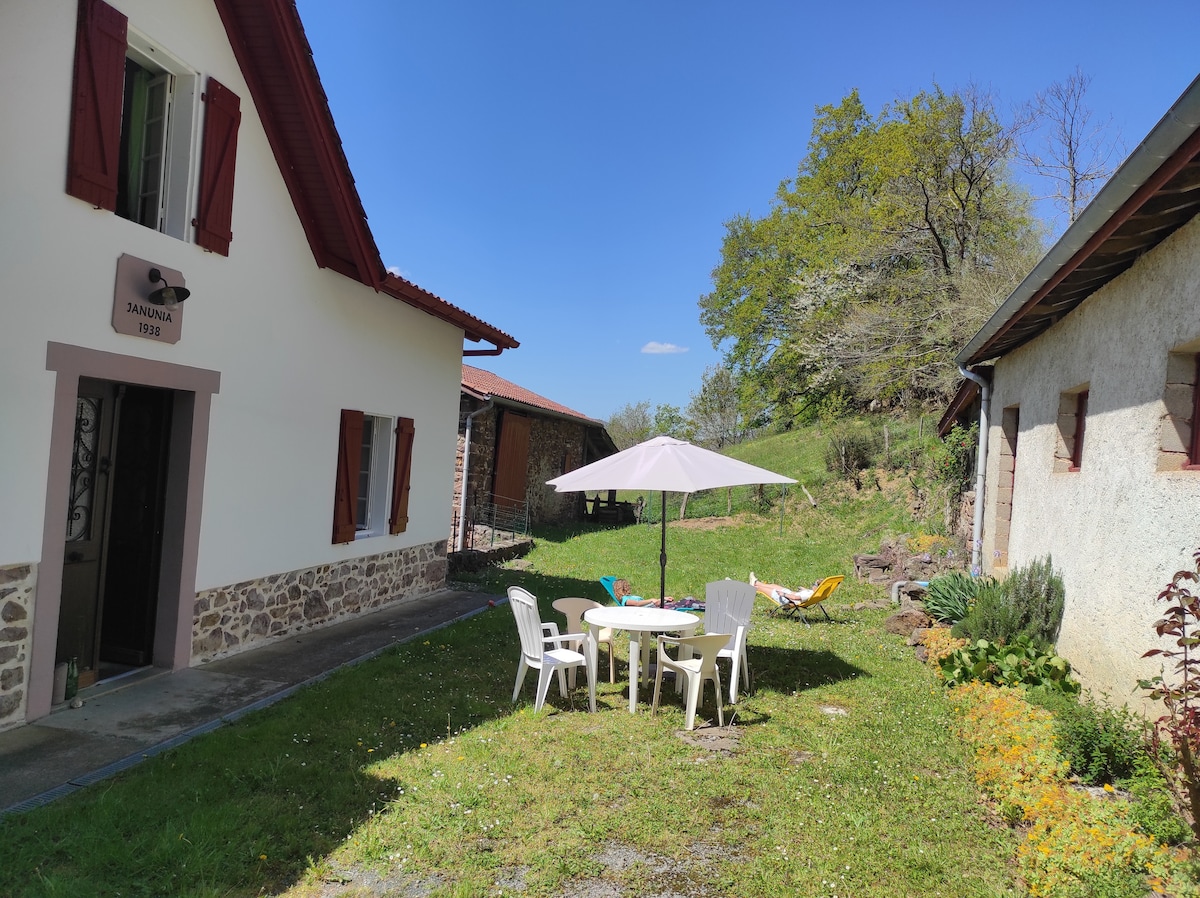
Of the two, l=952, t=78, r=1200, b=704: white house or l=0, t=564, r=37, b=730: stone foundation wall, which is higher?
l=952, t=78, r=1200, b=704: white house

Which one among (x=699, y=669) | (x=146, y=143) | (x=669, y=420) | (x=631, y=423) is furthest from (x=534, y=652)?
(x=631, y=423)

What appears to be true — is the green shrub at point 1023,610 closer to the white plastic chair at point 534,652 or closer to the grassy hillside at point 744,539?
the white plastic chair at point 534,652

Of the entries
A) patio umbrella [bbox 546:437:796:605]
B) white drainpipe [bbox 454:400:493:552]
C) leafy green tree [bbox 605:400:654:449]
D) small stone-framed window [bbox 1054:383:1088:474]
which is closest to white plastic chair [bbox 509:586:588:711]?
patio umbrella [bbox 546:437:796:605]

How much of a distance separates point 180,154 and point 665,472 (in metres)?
4.57

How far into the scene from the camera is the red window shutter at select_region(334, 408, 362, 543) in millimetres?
7707

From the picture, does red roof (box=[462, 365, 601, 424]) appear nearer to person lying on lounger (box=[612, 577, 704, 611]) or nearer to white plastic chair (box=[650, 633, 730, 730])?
person lying on lounger (box=[612, 577, 704, 611])

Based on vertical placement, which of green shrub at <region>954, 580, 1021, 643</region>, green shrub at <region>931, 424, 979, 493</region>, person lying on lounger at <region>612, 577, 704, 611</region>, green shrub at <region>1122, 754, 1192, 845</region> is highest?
green shrub at <region>931, 424, 979, 493</region>

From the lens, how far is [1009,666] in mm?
5777

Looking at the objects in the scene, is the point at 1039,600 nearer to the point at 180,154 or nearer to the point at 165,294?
the point at 165,294

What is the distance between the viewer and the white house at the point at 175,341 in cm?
442

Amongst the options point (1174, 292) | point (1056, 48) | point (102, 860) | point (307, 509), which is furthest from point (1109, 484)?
point (1056, 48)

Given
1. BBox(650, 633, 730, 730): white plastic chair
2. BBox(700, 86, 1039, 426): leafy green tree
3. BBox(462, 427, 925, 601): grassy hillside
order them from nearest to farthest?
BBox(650, 633, 730, 730): white plastic chair → BBox(462, 427, 925, 601): grassy hillside → BBox(700, 86, 1039, 426): leafy green tree

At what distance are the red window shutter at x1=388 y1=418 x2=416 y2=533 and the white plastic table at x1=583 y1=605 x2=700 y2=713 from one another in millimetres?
3379

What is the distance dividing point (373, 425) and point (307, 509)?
71.1 inches
